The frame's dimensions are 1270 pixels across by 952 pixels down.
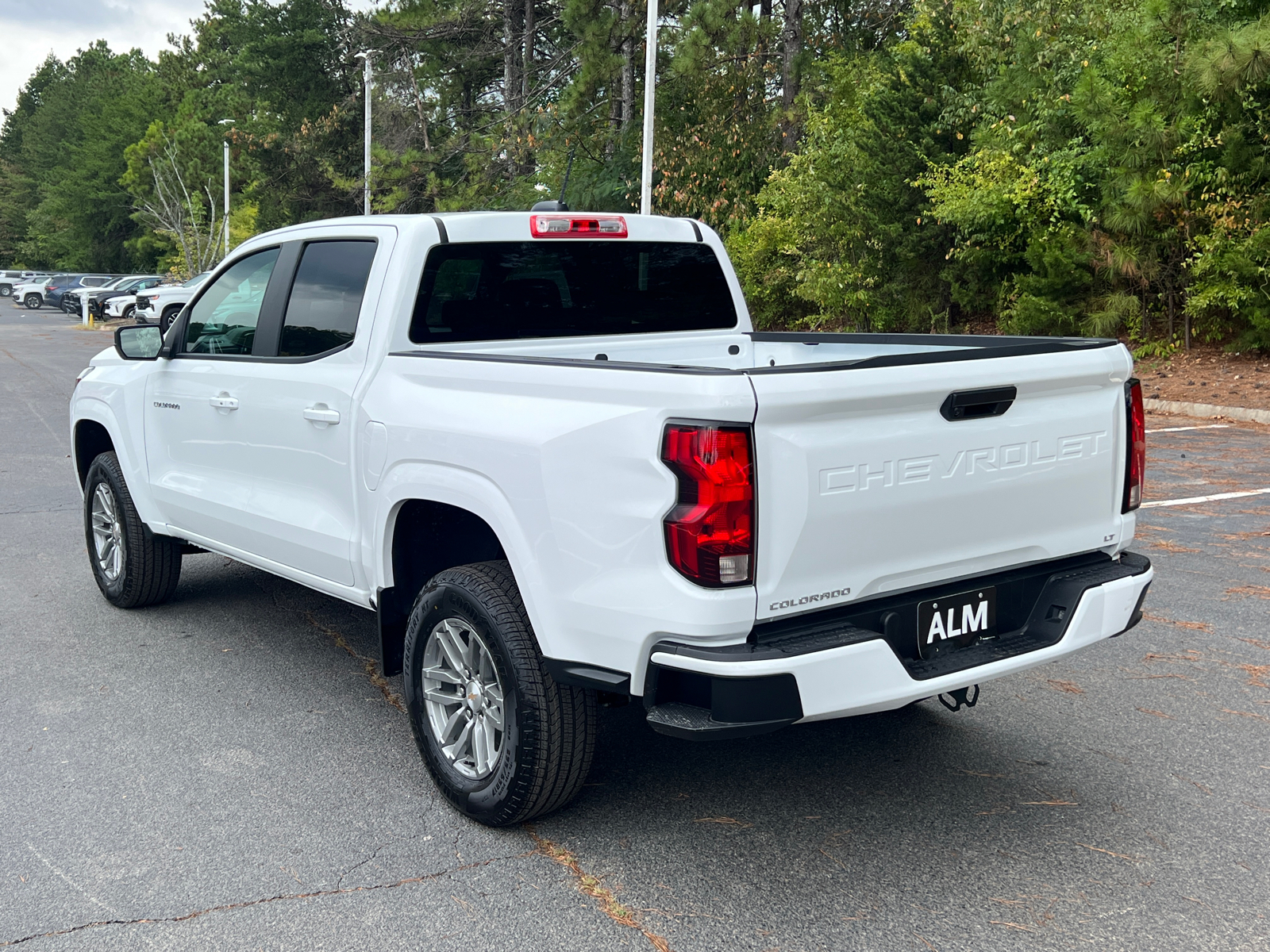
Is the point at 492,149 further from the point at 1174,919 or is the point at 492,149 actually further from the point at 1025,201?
the point at 1174,919

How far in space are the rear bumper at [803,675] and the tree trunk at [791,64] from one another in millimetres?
25555

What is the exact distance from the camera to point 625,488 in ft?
10.2

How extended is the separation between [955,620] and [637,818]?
46.6 inches

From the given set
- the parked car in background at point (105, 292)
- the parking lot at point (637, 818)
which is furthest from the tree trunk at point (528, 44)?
the parking lot at point (637, 818)

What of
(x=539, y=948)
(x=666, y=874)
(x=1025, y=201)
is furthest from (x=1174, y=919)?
(x=1025, y=201)

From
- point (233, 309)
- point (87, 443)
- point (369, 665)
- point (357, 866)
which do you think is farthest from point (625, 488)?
point (87, 443)

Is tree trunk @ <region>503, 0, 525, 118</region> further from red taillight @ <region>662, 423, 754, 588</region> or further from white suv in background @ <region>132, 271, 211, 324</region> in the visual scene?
red taillight @ <region>662, 423, 754, 588</region>

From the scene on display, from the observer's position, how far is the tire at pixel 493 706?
137 inches

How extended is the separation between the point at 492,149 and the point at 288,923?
40773 mm

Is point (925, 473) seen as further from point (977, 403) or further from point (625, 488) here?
point (625, 488)

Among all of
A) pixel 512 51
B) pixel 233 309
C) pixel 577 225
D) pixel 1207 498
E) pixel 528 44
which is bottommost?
pixel 1207 498

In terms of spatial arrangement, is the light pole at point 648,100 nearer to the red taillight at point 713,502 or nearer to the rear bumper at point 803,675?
the rear bumper at point 803,675

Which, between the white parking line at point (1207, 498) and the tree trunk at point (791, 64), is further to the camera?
the tree trunk at point (791, 64)

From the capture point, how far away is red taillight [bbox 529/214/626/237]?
15.2 ft
